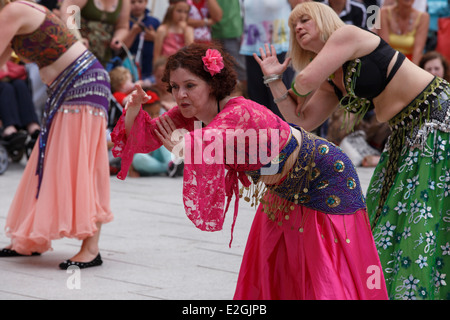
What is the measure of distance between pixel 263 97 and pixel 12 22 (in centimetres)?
279

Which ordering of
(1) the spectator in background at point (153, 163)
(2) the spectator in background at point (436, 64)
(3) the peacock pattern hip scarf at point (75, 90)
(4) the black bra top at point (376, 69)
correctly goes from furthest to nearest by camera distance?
(1) the spectator in background at point (153, 163), (2) the spectator in background at point (436, 64), (3) the peacock pattern hip scarf at point (75, 90), (4) the black bra top at point (376, 69)

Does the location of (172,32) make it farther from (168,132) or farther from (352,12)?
(168,132)

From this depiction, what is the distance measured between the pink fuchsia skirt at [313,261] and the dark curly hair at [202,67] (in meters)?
0.55

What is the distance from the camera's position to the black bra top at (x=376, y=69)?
11.4 feet

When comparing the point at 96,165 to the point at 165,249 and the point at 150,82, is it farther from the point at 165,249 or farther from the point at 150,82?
the point at 150,82

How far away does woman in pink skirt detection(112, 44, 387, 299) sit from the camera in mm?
2801

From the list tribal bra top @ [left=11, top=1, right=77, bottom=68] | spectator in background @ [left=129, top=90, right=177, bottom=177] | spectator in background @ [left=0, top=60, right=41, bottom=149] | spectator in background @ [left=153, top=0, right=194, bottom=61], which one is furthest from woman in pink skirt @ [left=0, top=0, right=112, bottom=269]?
spectator in background @ [left=153, top=0, right=194, bottom=61]

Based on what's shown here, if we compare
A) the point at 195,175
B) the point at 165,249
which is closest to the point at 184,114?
the point at 195,175

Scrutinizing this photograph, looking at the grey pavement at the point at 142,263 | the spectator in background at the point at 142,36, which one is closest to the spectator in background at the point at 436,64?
the grey pavement at the point at 142,263

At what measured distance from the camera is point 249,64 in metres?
6.93

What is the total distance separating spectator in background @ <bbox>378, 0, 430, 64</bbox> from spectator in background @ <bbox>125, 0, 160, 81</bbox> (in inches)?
103
